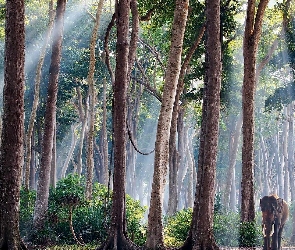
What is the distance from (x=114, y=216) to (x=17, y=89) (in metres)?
3.85

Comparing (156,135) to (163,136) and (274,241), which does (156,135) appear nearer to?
(163,136)

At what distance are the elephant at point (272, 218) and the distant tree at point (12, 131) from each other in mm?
4687

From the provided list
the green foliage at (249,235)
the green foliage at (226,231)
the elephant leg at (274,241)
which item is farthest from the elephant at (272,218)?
the green foliage at (226,231)

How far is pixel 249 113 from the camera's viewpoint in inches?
656

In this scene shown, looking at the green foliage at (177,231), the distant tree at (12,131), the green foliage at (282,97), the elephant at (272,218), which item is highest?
the green foliage at (282,97)

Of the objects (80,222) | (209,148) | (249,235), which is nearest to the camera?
(209,148)

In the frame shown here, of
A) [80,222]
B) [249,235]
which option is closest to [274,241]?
[249,235]

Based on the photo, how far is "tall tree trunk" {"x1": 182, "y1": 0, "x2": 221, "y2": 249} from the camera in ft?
35.5

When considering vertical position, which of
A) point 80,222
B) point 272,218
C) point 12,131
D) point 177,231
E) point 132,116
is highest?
point 132,116

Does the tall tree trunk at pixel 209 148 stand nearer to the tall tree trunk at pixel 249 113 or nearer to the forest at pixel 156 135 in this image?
the forest at pixel 156 135

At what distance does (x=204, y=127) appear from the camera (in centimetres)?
1155

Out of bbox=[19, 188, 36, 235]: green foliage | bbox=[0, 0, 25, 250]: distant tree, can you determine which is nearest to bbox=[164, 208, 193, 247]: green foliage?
bbox=[19, 188, 36, 235]: green foliage

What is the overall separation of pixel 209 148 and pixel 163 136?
1793 millimetres

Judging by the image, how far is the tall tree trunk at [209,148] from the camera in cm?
1082
